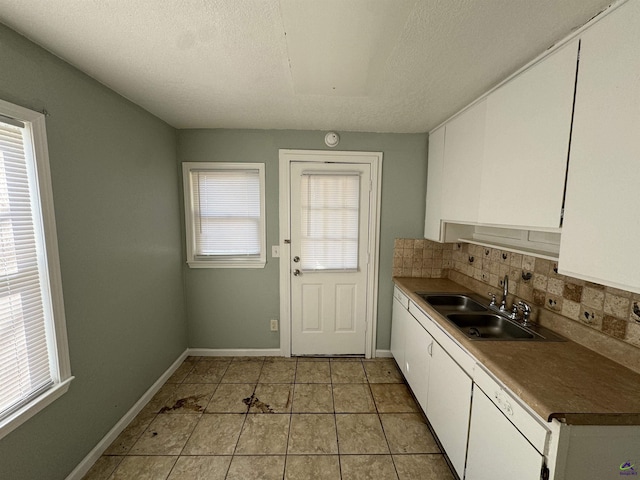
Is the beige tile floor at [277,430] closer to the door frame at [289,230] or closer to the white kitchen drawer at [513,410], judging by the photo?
the door frame at [289,230]

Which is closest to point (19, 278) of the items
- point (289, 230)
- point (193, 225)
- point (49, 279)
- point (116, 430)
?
point (49, 279)

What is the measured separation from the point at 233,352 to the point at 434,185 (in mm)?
2709

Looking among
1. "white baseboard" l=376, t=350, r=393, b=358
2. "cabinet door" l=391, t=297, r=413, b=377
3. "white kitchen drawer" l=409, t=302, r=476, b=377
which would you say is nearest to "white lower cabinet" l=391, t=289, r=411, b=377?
"cabinet door" l=391, t=297, r=413, b=377

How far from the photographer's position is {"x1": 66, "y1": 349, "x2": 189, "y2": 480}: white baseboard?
4.95ft

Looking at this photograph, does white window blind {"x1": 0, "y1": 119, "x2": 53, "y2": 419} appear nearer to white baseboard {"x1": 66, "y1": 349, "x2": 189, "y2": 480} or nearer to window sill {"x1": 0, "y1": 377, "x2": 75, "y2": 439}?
window sill {"x1": 0, "y1": 377, "x2": 75, "y2": 439}

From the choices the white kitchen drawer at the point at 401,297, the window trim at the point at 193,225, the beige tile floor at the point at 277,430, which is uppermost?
the window trim at the point at 193,225

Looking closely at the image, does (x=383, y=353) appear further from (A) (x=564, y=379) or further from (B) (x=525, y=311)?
(A) (x=564, y=379)

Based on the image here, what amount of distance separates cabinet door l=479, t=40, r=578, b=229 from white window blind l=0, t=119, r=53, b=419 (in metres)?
2.47

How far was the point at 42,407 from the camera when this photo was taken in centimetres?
128

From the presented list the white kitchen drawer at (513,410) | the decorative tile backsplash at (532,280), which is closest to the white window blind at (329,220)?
the decorative tile backsplash at (532,280)

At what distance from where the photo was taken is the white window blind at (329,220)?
2648mm

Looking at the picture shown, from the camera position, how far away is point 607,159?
986 millimetres

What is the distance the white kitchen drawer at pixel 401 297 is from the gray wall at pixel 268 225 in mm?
100

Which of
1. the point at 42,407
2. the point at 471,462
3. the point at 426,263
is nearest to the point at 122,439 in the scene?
the point at 42,407
